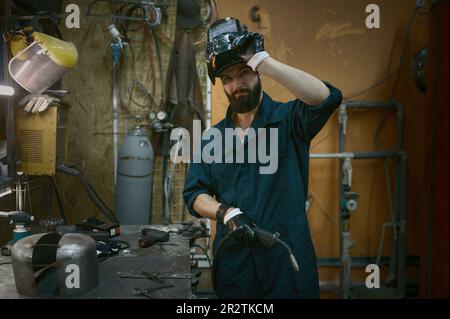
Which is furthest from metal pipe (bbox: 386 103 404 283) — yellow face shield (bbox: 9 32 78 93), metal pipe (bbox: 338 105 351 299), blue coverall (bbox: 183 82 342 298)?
yellow face shield (bbox: 9 32 78 93)

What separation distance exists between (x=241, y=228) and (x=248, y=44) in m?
0.62

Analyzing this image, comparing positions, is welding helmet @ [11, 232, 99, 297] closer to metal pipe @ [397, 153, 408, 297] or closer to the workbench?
the workbench

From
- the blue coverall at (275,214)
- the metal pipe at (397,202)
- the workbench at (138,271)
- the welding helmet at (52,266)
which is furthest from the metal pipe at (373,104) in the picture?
the welding helmet at (52,266)

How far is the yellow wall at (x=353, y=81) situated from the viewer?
8.29ft

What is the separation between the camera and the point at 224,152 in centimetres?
147

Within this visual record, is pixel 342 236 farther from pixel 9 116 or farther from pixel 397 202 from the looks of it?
pixel 9 116

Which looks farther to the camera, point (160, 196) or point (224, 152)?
point (160, 196)

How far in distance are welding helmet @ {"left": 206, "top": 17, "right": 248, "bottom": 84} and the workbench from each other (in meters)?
0.75

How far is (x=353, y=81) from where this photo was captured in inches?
102

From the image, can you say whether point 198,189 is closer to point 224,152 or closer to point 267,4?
point 224,152

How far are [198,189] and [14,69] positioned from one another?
1151mm

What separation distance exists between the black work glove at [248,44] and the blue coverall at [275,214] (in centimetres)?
27

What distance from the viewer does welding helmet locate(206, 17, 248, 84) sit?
4.13 feet
